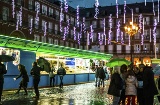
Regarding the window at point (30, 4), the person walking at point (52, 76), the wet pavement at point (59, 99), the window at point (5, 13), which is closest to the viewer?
the wet pavement at point (59, 99)

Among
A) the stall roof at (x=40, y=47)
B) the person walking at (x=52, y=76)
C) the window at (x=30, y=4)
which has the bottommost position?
the person walking at (x=52, y=76)

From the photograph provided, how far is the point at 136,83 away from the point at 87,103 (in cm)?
368

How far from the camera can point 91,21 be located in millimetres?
73688

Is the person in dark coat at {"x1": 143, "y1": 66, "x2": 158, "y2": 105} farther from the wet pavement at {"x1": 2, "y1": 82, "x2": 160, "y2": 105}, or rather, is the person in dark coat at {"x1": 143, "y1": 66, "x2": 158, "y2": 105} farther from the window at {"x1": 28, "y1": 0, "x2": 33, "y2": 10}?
the window at {"x1": 28, "y1": 0, "x2": 33, "y2": 10}

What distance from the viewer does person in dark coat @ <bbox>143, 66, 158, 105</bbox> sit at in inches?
392

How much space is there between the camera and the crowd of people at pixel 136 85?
1003cm

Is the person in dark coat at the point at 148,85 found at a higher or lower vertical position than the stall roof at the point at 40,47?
lower

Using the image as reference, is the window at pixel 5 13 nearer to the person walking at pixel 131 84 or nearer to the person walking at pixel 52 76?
the person walking at pixel 52 76

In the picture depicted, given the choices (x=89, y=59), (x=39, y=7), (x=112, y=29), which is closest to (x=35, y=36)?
(x=39, y=7)

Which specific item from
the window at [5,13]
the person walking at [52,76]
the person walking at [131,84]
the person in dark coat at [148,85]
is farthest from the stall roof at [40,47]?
the window at [5,13]

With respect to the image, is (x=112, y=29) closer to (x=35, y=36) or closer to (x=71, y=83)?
(x=35, y=36)

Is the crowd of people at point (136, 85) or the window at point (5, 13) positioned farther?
the window at point (5, 13)

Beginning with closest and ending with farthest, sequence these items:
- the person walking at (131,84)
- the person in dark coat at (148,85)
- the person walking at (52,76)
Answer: the person in dark coat at (148,85)
the person walking at (131,84)
the person walking at (52,76)

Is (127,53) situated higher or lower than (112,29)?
lower
